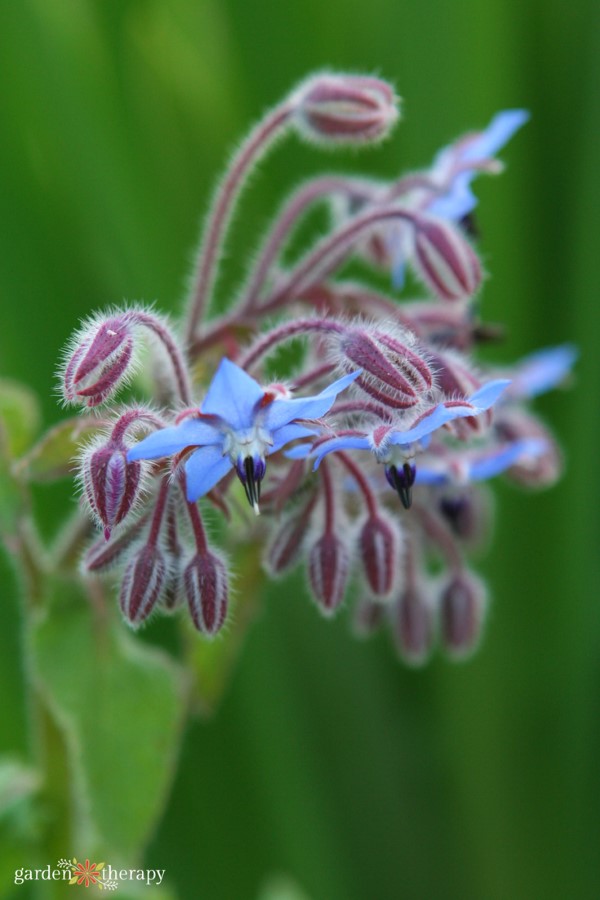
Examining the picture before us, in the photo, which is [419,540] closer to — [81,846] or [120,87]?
[81,846]

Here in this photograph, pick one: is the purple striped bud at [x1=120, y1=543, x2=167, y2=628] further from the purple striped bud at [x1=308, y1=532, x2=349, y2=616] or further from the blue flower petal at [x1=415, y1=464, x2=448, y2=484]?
the blue flower petal at [x1=415, y1=464, x2=448, y2=484]

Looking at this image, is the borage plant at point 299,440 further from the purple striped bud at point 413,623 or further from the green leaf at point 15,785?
the green leaf at point 15,785

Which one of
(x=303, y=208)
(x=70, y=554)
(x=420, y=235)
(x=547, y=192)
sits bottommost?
(x=70, y=554)

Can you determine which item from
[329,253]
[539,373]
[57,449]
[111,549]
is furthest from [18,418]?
[539,373]

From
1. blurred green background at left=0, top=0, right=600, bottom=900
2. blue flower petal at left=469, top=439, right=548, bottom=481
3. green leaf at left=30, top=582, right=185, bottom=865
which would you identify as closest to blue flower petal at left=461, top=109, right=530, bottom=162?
blue flower petal at left=469, top=439, right=548, bottom=481

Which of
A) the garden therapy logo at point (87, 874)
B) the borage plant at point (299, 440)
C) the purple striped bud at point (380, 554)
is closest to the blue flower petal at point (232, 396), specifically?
the borage plant at point (299, 440)

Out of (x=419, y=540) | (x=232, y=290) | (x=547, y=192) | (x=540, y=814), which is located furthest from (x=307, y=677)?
(x=547, y=192)
